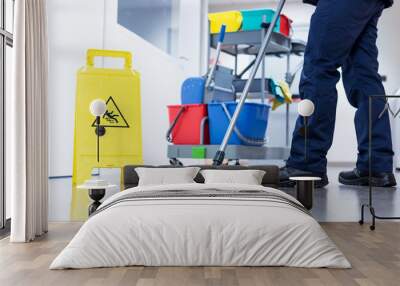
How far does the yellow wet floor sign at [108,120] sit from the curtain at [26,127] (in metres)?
2.12

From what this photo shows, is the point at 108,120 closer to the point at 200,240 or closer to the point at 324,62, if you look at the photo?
the point at 324,62

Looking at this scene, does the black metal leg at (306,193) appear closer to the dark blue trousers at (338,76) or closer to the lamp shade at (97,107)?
the dark blue trousers at (338,76)

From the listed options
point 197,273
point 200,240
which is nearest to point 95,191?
point 200,240

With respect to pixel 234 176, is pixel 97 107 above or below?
above

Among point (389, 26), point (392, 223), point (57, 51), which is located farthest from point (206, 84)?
point (389, 26)

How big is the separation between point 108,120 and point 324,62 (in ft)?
6.99

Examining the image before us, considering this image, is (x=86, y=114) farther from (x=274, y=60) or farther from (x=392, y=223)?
(x=274, y=60)

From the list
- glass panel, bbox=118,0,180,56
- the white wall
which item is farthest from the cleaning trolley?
glass panel, bbox=118,0,180,56

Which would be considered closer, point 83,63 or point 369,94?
point 369,94

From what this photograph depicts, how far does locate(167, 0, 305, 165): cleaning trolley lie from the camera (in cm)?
554

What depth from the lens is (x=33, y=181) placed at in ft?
9.35

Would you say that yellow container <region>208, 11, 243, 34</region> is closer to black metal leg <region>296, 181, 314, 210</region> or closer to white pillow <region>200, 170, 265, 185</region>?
white pillow <region>200, 170, 265, 185</region>

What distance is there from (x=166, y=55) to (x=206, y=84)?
2502mm

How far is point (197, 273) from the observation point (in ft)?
7.02
